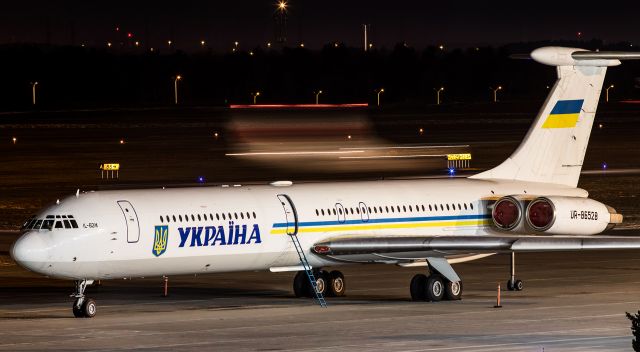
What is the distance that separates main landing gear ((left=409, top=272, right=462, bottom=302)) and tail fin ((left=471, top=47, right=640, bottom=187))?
532 centimetres

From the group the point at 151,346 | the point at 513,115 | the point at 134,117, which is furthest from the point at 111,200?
the point at 513,115

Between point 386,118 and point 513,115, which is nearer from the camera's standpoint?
point 386,118

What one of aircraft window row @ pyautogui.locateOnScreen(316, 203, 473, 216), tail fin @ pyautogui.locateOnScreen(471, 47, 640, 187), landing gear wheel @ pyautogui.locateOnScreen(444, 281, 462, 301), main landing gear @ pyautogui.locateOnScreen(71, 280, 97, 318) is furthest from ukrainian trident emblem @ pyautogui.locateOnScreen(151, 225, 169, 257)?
tail fin @ pyautogui.locateOnScreen(471, 47, 640, 187)

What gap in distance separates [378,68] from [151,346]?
161 m

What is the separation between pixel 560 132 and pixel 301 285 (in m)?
9.17

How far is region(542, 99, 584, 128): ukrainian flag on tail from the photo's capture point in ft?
128

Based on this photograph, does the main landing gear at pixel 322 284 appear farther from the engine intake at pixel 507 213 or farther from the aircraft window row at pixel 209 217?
the engine intake at pixel 507 213

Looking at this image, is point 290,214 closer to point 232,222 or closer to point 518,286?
point 232,222

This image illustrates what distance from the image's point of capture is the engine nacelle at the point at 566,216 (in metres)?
36.0

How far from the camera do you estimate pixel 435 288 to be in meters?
34.7

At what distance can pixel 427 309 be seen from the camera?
32844 millimetres

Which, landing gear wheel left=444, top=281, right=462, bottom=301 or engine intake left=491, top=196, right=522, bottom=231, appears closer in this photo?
landing gear wheel left=444, top=281, right=462, bottom=301

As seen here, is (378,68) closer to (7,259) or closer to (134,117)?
(134,117)

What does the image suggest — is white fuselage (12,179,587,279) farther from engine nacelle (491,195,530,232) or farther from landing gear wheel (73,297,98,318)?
landing gear wheel (73,297,98,318)
